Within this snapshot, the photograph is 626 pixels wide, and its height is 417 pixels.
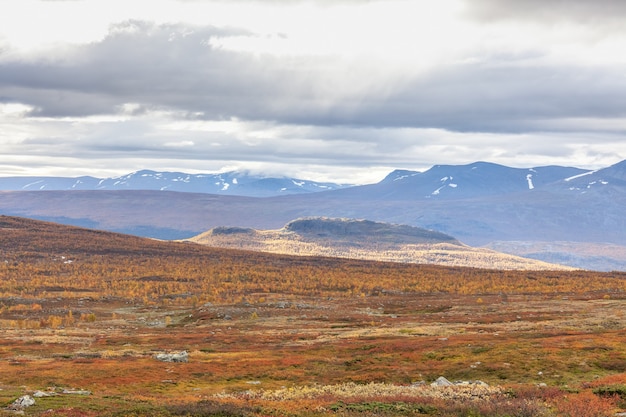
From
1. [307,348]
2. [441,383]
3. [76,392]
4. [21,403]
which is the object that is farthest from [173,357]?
[21,403]

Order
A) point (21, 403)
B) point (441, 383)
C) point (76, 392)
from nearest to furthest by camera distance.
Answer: point (21, 403) < point (76, 392) < point (441, 383)

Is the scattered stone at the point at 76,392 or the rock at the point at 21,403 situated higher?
the rock at the point at 21,403

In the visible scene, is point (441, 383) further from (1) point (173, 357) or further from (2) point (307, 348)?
(1) point (173, 357)

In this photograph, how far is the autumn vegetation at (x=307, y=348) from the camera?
28.2 metres

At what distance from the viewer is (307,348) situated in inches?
2152

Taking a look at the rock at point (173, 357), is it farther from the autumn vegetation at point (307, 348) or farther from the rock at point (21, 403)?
the rock at point (21, 403)

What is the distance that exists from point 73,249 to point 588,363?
592 ft

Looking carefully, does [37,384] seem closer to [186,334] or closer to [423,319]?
[186,334]

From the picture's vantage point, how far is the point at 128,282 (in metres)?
144

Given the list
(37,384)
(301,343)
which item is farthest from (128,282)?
(37,384)

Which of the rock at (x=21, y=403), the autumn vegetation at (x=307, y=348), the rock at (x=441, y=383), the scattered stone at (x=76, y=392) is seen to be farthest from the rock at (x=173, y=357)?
the rock at (x=21, y=403)

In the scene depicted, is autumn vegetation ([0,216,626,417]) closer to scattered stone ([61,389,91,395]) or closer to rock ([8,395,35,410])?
rock ([8,395,35,410])

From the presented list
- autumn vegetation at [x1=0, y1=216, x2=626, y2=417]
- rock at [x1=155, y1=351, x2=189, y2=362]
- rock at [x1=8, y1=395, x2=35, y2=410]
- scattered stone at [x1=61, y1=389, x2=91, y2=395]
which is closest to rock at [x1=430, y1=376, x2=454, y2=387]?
autumn vegetation at [x1=0, y1=216, x2=626, y2=417]

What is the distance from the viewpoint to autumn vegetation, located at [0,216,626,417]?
1109 inches
